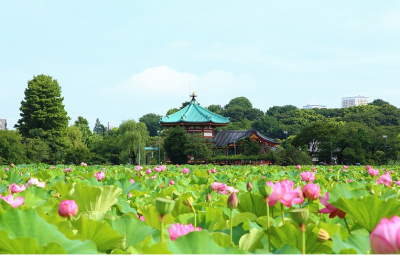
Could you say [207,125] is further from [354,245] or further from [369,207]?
[354,245]

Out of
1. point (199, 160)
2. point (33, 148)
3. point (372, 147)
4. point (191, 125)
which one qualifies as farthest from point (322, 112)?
point (33, 148)

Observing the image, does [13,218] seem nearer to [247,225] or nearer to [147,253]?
[147,253]

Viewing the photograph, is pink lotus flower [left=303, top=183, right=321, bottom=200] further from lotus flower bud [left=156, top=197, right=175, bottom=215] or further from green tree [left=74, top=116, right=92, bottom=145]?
green tree [left=74, top=116, right=92, bottom=145]

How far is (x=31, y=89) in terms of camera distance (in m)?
34.8

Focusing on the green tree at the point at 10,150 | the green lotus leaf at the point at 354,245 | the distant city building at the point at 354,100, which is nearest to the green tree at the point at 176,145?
the green tree at the point at 10,150

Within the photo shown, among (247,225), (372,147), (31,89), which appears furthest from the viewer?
(31,89)

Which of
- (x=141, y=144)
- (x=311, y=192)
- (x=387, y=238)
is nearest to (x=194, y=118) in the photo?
(x=141, y=144)

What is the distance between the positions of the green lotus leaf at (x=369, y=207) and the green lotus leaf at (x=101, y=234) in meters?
0.62

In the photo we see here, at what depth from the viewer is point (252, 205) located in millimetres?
1538

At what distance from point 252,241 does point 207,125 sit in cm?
3153

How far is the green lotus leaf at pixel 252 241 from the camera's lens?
1031 mm

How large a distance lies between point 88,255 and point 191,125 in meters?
31.8

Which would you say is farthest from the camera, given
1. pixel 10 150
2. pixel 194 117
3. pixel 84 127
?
pixel 84 127

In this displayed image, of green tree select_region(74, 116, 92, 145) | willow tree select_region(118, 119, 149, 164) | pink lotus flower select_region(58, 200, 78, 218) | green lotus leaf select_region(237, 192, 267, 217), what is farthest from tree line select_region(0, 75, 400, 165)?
pink lotus flower select_region(58, 200, 78, 218)
